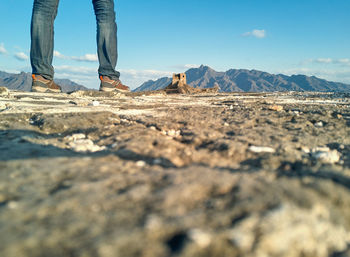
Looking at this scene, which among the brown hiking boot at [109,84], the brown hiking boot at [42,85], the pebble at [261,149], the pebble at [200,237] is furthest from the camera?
the brown hiking boot at [109,84]

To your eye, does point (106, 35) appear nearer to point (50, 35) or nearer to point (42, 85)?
point (50, 35)

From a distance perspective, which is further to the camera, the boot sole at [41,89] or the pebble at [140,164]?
the boot sole at [41,89]

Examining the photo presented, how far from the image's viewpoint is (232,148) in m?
1.00

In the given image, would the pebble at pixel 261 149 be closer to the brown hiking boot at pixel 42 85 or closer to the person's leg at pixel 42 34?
the person's leg at pixel 42 34

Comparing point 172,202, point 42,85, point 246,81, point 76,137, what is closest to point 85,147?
point 76,137

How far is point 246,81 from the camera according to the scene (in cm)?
7131

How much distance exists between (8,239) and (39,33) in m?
3.91

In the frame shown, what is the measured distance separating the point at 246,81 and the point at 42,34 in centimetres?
7468

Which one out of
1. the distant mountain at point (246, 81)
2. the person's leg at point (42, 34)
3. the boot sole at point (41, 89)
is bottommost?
the boot sole at point (41, 89)

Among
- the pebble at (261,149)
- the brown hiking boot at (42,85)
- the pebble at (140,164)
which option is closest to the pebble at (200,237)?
the pebble at (140,164)

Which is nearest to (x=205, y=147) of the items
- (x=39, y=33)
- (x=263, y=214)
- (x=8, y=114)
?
(x=263, y=214)

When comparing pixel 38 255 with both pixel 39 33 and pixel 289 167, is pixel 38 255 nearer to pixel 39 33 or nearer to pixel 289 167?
pixel 289 167

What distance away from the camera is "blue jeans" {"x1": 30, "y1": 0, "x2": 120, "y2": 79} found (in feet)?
10.8

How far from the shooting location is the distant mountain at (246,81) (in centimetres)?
6012
